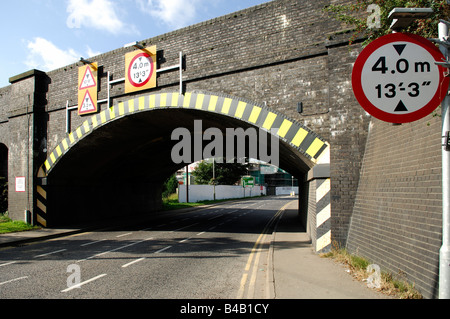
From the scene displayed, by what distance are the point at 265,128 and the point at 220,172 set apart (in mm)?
55328

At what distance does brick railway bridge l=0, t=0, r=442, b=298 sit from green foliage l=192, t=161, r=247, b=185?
4166 cm

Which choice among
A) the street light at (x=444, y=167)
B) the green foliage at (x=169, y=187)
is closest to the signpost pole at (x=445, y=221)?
the street light at (x=444, y=167)

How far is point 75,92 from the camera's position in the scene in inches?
653

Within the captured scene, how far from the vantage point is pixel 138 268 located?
8367 mm

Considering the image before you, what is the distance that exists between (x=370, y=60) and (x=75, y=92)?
16122mm

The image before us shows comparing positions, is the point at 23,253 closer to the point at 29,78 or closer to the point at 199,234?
the point at 199,234

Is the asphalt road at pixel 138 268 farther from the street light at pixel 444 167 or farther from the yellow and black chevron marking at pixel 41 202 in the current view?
the yellow and black chevron marking at pixel 41 202

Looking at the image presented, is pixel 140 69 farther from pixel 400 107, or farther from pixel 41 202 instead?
pixel 400 107

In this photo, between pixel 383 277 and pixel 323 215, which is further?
pixel 323 215

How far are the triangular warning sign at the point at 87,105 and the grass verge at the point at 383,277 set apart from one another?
41.5 ft

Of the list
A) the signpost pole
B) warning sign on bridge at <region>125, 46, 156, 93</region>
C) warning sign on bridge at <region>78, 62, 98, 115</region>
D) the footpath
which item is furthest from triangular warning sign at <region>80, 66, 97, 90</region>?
the signpost pole

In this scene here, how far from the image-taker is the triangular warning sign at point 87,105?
15.4 m

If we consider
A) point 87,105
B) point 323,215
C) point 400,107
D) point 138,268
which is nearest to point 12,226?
point 87,105
